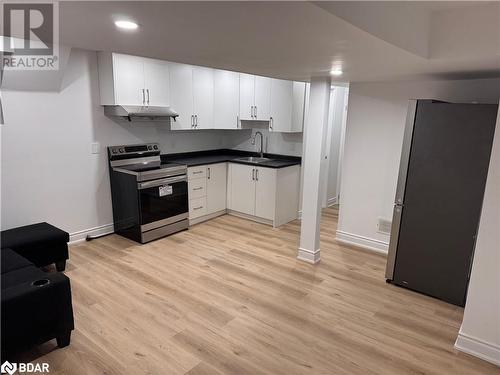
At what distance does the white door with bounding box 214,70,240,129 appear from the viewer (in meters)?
5.00

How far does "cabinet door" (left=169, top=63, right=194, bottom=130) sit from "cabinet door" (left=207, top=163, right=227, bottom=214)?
29.4 inches

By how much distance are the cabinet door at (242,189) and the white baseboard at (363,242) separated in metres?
1.39

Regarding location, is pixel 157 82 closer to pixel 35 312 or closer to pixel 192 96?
pixel 192 96

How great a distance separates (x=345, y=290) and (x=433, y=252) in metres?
0.88

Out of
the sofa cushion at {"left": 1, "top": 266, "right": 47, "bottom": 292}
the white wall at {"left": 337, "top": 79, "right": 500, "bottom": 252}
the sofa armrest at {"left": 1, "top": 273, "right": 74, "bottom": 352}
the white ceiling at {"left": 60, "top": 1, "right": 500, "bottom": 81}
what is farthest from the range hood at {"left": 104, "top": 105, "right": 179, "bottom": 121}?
the white wall at {"left": 337, "top": 79, "right": 500, "bottom": 252}

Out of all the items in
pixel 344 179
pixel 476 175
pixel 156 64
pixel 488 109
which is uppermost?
pixel 156 64

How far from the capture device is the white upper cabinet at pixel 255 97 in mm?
4883

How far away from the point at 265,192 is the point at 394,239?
80.0 inches

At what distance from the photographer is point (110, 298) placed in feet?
9.58

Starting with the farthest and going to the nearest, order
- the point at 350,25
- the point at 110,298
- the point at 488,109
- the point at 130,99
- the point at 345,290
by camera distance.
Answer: the point at 130,99
the point at 345,290
the point at 110,298
the point at 488,109
the point at 350,25

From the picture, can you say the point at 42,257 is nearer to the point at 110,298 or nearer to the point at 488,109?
the point at 110,298

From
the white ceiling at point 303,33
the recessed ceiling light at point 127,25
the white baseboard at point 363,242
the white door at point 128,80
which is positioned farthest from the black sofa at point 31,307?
the white baseboard at point 363,242

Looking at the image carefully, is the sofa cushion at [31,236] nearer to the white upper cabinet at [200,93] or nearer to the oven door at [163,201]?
the oven door at [163,201]

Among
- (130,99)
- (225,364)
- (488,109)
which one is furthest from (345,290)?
(130,99)
